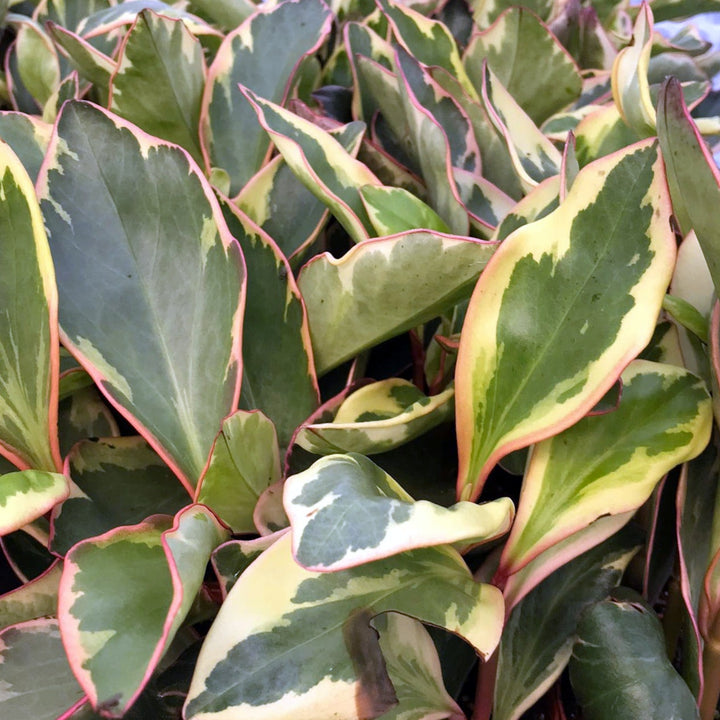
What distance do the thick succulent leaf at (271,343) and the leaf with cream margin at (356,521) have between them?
121mm

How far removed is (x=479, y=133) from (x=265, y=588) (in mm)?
403

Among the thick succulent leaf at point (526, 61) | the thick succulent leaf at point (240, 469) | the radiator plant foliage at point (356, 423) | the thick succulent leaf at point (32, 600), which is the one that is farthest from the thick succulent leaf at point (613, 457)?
the thick succulent leaf at point (526, 61)

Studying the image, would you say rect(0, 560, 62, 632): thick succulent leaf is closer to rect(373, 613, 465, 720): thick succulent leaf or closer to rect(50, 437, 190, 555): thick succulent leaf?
rect(50, 437, 190, 555): thick succulent leaf

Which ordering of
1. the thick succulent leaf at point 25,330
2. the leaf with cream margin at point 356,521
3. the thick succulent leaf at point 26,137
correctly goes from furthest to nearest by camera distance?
the thick succulent leaf at point 26,137 < the thick succulent leaf at point 25,330 < the leaf with cream margin at point 356,521

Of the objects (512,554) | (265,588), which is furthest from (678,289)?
(265,588)

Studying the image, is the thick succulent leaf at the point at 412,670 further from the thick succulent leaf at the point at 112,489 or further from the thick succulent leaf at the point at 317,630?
the thick succulent leaf at the point at 112,489

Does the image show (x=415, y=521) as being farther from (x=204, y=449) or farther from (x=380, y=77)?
(x=380, y=77)

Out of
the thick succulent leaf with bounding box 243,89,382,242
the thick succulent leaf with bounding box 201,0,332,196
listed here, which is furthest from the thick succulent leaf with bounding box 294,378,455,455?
the thick succulent leaf with bounding box 201,0,332,196

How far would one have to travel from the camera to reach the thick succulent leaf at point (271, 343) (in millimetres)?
478

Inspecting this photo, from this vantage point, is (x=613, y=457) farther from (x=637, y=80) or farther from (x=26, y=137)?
(x=26, y=137)

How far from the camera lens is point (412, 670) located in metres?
0.43

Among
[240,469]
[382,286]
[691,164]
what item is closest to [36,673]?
[240,469]

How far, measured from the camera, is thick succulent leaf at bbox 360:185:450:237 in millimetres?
469

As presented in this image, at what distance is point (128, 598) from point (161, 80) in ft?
1.28
